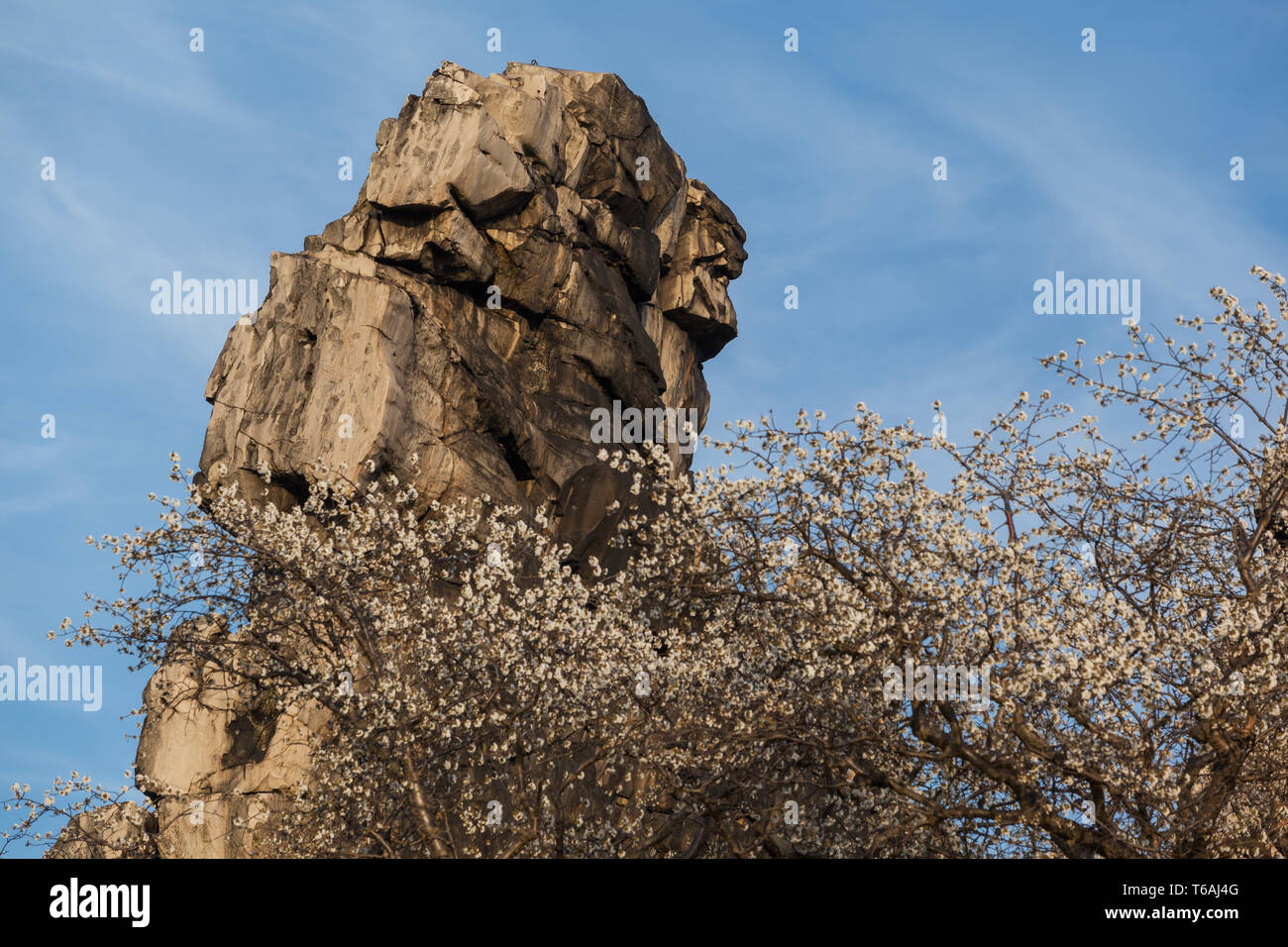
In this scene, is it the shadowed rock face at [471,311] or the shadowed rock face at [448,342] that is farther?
the shadowed rock face at [471,311]

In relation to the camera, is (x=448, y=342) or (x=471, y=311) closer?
(x=448, y=342)

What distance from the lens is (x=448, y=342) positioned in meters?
46.1

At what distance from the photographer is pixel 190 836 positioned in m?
34.7

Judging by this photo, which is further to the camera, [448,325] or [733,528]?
[448,325]

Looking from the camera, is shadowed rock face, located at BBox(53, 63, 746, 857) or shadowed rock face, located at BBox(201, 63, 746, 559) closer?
shadowed rock face, located at BBox(53, 63, 746, 857)

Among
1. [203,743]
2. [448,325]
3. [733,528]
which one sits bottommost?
[203,743]

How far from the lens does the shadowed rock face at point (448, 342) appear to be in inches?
1451

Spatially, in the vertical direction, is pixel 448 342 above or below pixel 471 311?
below

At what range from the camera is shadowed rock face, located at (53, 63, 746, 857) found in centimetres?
3684

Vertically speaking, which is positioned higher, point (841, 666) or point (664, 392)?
point (664, 392)
